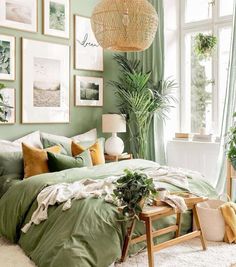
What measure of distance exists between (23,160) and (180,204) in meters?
1.87

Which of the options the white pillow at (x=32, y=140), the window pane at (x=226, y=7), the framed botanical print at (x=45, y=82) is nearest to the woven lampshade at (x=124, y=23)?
the framed botanical print at (x=45, y=82)

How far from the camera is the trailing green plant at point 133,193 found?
2.82 metres

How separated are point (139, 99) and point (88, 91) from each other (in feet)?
2.48

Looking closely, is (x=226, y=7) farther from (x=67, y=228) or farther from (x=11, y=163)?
(x=67, y=228)

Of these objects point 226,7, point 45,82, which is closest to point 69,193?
point 45,82

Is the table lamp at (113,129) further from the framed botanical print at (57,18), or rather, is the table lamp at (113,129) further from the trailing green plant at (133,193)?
the trailing green plant at (133,193)

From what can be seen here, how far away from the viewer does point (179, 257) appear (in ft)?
10.7

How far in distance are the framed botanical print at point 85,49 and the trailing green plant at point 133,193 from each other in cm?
286

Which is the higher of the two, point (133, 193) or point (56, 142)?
point (56, 142)

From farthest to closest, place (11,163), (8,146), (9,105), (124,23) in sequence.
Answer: (9,105)
(8,146)
(11,163)
(124,23)

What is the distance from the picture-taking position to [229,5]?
5.42 meters

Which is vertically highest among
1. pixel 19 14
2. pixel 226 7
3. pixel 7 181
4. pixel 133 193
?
pixel 226 7

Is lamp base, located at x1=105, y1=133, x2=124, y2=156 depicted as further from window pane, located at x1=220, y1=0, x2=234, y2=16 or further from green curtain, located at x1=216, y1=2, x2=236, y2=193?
window pane, located at x1=220, y1=0, x2=234, y2=16

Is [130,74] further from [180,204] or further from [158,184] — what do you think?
[180,204]
